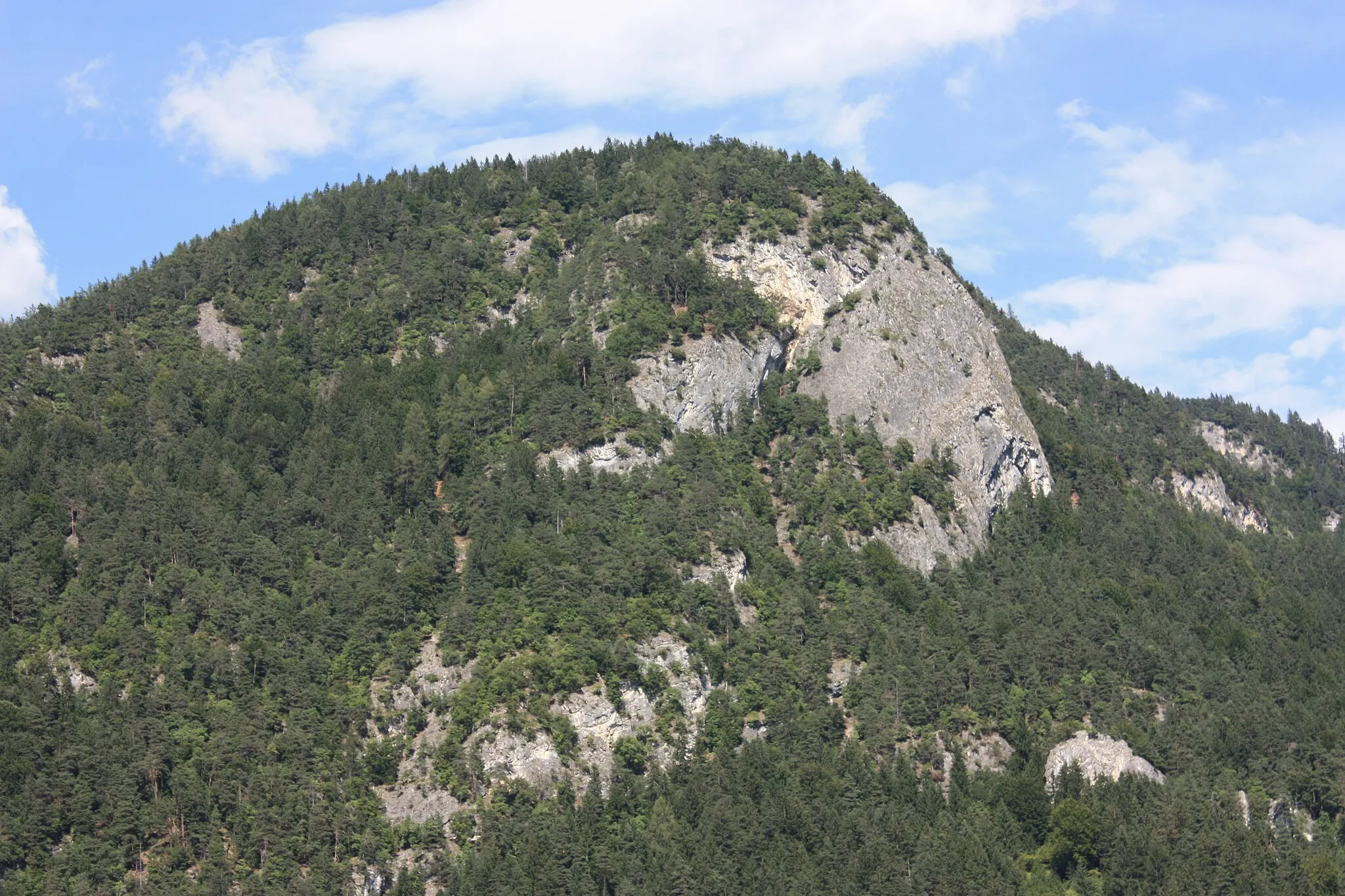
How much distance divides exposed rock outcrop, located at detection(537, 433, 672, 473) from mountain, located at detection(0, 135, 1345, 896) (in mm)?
369

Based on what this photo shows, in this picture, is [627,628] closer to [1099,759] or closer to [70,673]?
[1099,759]

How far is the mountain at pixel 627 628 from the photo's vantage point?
454 ft

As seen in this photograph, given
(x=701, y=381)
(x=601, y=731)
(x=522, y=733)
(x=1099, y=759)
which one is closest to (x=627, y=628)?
(x=601, y=731)

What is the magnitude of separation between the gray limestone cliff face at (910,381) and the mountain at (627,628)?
431 millimetres

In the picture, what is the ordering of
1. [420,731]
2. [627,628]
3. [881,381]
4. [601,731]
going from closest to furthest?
1. [420,731]
2. [601,731]
3. [627,628]
4. [881,381]

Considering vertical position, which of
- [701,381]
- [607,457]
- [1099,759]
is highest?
[701,381]

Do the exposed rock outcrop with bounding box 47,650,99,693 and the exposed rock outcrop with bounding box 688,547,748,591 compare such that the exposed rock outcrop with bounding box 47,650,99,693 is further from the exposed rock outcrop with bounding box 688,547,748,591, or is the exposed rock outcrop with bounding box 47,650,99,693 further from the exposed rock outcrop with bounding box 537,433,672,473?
the exposed rock outcrop with bounding box 688,547,748,591

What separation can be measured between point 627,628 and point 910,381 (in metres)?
52.5

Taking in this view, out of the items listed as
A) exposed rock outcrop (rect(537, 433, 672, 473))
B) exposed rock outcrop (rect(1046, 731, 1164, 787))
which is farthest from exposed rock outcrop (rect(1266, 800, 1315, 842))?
exposed rock outcrop (rect(537, 433, 672, 473))

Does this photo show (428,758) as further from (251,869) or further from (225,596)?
(225,596)

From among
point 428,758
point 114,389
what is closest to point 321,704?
point 428,758

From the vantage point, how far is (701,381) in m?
185

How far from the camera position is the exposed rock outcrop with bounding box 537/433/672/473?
175m

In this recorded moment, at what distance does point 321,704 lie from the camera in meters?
147
